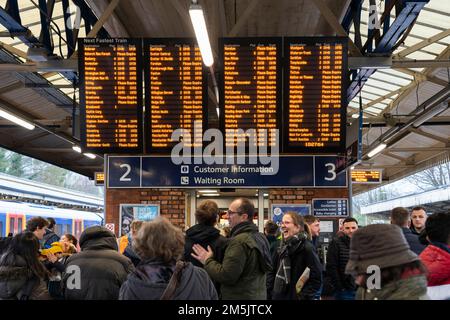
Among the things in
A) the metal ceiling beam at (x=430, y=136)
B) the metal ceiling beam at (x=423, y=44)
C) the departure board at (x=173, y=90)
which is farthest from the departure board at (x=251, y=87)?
the metal ceiling beam at (x=430, y=136)

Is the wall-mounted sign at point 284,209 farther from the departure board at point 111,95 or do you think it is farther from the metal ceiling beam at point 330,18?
the departure board at point 111,95

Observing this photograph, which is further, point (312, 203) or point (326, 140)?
point (312, 203)

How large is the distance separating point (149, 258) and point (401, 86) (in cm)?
1197

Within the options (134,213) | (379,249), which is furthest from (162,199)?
(379,249)

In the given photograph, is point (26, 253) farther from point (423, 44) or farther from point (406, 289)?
point (423, 44)

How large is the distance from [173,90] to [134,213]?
5.53 metres

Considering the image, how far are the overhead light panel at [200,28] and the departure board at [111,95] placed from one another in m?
0.88

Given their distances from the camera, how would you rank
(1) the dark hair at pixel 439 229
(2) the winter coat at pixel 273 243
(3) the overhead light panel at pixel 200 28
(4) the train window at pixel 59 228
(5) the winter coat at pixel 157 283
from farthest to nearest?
(4) the train window at pixel 59 228 → (2) the winter coat at pixel 273 243 → (3) the overhead light panel at pixel 200 28 → (1) the dark hair at pixel 439 229 → (5) the winter coat at pixel 157 283

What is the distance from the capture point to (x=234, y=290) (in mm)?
4395

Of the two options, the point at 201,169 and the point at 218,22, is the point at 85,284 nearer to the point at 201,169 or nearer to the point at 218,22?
the point at 201,169

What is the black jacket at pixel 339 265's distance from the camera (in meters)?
6.14

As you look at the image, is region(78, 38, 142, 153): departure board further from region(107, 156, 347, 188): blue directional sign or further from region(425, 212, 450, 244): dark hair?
region(425, 212, 450, 244): dark hair

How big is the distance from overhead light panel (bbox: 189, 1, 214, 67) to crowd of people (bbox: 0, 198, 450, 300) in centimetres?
163

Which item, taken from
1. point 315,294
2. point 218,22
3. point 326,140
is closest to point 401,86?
point 218,22
